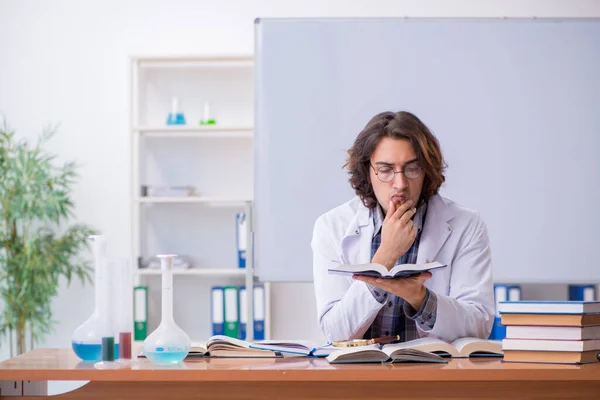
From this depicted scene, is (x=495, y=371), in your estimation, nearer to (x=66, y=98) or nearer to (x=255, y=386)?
(x=255, y=386)

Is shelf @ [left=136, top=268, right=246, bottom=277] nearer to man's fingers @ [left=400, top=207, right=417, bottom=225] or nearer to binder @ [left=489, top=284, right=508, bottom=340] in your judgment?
binder @ [left=489, top=284, right=508, bottom=340]

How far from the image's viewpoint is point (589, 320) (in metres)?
1.61

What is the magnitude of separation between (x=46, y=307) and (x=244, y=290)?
95 centimetres

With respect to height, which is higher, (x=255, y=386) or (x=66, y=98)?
(x=66, y=98)

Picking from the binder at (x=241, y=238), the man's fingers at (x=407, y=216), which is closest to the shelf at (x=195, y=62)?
the binder at (x=241, y=238)

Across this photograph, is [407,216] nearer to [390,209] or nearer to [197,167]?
[390,209]

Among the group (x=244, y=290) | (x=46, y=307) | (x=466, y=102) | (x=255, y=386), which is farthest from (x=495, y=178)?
(x=46, y=307)

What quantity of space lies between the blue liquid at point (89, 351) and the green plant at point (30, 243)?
216 cm

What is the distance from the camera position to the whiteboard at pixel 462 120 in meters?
3.25

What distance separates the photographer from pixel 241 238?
3.79m

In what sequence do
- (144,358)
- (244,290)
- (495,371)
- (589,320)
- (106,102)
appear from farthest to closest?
(106,102), (244,290), (144,358), (589,320), (495,371)

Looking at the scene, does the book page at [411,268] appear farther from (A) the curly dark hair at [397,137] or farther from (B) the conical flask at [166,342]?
(A) the curly dark hair at [397,137]

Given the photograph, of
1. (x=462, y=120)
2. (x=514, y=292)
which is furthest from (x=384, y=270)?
(x=514, y=292)

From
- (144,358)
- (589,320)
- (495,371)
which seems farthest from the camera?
(144,358)
